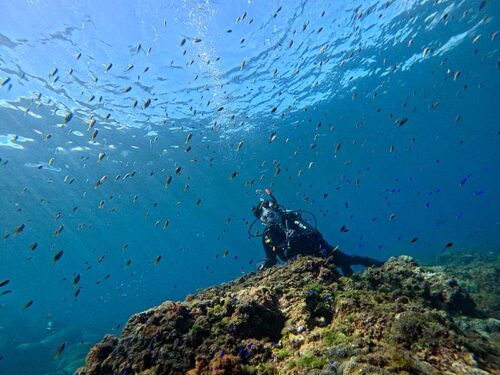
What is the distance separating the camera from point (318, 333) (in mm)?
4246

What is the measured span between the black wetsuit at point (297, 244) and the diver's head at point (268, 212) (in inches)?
6.2

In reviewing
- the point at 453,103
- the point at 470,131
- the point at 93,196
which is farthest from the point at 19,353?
the point at 470,131

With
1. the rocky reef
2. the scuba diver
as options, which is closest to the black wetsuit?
the scuba diver

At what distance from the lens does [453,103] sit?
43.0 m

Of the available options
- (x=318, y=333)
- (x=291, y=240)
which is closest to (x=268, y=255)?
(x=291, y=240)

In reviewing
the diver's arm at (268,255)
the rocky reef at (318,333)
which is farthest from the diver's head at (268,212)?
the rocky reef at (318,333)

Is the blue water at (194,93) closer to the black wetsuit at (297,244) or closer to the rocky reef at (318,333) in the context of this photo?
the black wetsuit at (297,244)

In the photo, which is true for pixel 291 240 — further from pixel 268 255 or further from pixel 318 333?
pixel 318 333

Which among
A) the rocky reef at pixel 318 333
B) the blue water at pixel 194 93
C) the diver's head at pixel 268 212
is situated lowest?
the rocky reef at pixel 318 333

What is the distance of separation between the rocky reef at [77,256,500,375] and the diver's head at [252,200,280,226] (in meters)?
3.25

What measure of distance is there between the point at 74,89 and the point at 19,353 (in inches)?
811

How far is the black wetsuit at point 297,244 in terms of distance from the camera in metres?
9.56

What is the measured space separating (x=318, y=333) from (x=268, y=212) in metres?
6.09

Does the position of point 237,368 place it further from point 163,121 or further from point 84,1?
point 163,121
